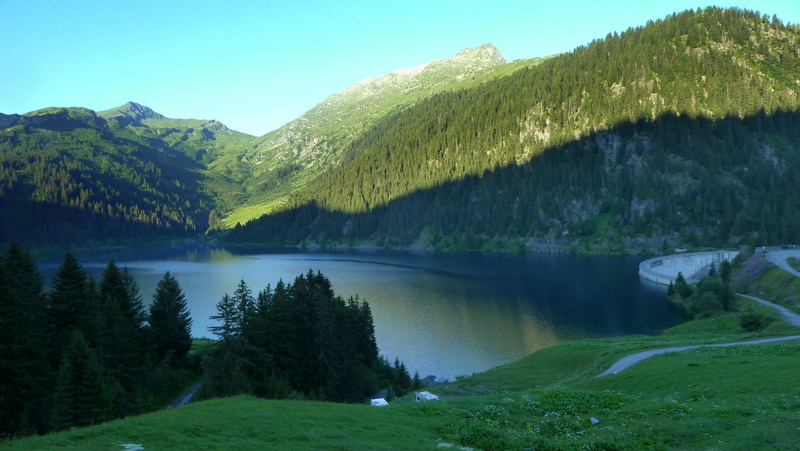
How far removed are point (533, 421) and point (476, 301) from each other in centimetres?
8152

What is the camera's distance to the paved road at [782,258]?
84863 mm

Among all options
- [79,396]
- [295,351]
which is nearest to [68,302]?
[79,396]

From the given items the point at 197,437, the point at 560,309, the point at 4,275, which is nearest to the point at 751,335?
the point at 560,309

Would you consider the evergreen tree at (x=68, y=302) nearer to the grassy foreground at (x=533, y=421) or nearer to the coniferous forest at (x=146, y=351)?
the coniferous forest at (x=146, y=351)

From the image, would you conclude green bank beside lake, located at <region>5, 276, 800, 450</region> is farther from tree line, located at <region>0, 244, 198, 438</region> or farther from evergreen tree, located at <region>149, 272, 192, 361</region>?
evergreen tree, located at <region>149, 272, 192, 361</region>

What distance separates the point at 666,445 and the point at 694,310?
80274 millimetres

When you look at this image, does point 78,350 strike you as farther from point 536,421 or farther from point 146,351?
point 536,421

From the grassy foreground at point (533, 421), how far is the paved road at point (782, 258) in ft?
218

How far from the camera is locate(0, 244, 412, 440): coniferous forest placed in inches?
1342

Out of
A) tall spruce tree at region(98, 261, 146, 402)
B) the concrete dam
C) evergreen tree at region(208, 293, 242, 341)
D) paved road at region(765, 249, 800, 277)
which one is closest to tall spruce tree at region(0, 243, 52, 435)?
tall spruce tree at region(98, 261, 146, 402)

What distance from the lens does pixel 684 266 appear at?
12912cm

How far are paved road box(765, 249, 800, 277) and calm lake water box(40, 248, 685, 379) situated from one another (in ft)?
67.0

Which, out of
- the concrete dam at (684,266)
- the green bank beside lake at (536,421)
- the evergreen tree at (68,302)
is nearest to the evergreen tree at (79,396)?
the evergreen tree at (68,302)

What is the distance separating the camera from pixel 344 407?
2659 centimetres
